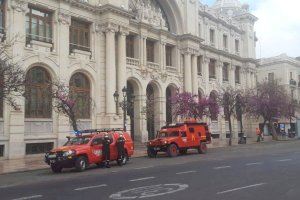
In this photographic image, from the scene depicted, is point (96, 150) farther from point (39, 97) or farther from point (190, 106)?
point (190, 106)

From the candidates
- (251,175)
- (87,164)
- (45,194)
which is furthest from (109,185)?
(87,164)

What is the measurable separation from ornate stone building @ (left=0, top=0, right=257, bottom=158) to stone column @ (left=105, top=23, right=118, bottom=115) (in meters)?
0.08

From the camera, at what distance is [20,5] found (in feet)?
98.0

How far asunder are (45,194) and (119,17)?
26559 millimetres

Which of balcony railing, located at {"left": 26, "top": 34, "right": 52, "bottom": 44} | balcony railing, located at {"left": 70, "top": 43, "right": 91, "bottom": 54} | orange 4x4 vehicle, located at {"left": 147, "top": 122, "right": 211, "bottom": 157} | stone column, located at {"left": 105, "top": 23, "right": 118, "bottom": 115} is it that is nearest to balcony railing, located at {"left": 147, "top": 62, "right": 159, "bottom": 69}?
stone column, located at {"left": 105, "top": 23, "right": 118, "bottom": 115}

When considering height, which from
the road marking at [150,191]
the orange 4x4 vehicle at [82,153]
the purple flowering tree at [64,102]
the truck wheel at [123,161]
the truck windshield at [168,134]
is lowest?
the road marking at [150,191]

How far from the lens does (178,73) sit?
4538 cm

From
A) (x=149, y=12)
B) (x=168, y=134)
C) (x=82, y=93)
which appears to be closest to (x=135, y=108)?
(x=82, y=93)

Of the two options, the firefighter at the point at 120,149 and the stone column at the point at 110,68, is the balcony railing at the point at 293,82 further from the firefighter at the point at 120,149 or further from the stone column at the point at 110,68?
the firefighter at the point at 120,149

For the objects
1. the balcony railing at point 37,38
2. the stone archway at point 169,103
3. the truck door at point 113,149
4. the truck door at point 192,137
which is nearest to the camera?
the truck door at point 113,149

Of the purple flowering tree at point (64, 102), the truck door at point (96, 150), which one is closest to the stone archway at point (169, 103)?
the purple flowering tree at point (64, 102)

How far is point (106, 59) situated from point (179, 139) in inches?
452

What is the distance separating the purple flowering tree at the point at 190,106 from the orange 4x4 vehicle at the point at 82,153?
1813cm

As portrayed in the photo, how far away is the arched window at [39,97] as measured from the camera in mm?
30375
